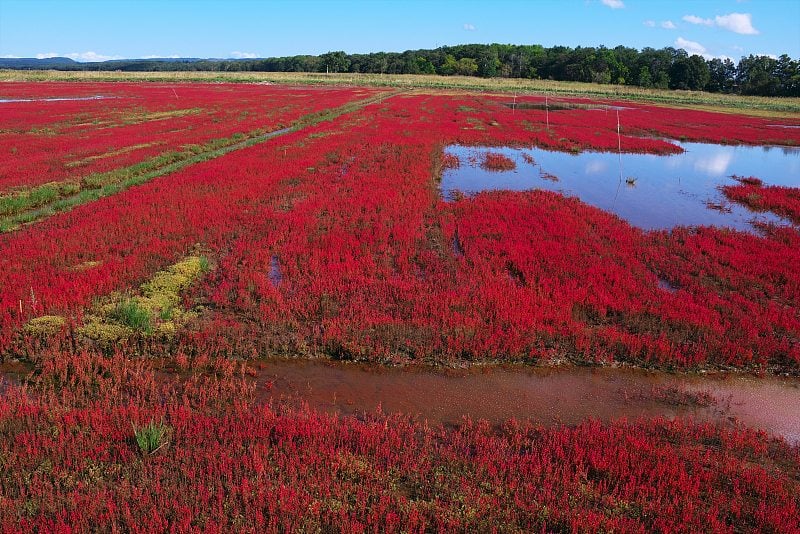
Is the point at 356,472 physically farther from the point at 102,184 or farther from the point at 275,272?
the point at 102,184

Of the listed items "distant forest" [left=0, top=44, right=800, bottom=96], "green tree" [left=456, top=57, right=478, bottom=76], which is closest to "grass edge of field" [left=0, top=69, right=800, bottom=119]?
"distant forest" [left=0, top=44, right=800, bottom=96]

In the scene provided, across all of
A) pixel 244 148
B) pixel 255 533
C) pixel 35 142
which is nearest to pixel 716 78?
pixel 244 148

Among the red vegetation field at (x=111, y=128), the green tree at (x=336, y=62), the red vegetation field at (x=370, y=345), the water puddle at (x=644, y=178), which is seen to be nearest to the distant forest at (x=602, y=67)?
the green tree at (x=336, y=62)

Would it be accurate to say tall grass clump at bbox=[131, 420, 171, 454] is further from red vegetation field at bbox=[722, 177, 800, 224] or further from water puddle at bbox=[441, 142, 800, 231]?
red vegetation field at bbox=[722, 177, 800, 224]

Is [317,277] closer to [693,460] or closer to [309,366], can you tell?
[309,366]

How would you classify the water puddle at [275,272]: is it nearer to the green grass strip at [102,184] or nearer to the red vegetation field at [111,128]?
the green grass strip at [102,184]

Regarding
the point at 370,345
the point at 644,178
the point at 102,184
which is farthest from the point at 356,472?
the point at 644,178
